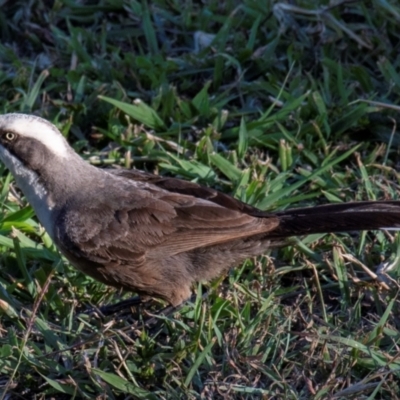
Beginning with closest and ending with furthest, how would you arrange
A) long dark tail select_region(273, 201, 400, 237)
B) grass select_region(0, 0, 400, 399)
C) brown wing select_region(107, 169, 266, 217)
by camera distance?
grass select_region(0, 0, 400, 399), long dark tail select_region(273, 201, 400, 237), brown wing select_region(107, 169, 266, 217)

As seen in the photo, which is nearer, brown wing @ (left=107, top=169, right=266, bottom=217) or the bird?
the bird

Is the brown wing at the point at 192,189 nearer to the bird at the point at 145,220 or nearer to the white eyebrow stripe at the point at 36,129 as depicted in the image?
the bird at the point at 145,220

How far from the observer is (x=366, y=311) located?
5.43 metres

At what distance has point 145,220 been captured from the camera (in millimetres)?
5441

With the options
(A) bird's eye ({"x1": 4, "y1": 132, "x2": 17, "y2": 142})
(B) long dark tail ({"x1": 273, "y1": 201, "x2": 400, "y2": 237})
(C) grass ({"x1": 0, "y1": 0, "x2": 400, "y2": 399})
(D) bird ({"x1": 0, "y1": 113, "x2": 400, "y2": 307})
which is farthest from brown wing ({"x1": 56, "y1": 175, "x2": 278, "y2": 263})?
(A) bird's eye ({"x1": 4, "y1": 132, "x2": 17, "y2": 142})

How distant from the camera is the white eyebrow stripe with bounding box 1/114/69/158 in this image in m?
5.54

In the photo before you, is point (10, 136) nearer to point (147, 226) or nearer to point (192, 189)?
point (147, 226)

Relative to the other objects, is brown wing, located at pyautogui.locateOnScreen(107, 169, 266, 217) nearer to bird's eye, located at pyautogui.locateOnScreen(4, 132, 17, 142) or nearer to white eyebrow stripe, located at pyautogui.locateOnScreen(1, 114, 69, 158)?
white eyebrow stripe, located at pyautogui.locateOnScreen(1, 114, 69, 158)

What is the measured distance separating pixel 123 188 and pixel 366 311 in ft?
5.10

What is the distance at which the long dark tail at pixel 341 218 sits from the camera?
17.2ft

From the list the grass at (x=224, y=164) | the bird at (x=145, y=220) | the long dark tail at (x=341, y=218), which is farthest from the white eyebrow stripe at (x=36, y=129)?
the long dark tail at (x=341, y=218)

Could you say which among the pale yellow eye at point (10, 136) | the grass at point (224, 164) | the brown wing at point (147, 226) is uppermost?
the pale yellow eye at point (10, 136)

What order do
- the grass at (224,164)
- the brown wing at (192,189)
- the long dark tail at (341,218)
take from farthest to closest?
the brown wing at (192,189) → the long dark tail at (341,218) → the grass at (224,164)

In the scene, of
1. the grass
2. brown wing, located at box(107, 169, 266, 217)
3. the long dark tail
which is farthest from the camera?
brown wing, located at box(107, 169, 266, 217)
